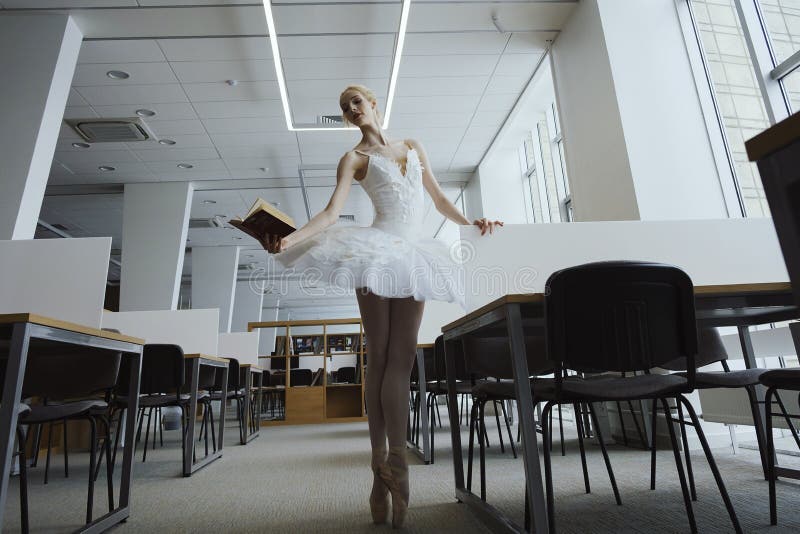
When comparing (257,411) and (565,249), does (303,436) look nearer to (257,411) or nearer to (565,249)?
(257,411)

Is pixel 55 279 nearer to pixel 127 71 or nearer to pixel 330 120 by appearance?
pixel 127 71

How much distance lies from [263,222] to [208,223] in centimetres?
805

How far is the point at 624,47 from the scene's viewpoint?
12.3 feet

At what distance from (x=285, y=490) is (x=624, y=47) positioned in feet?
12.3

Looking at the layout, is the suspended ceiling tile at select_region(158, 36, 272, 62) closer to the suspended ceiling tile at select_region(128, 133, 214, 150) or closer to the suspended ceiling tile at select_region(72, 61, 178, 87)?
the suspended ceiling tile at select_region(72, 61, 178, 87)

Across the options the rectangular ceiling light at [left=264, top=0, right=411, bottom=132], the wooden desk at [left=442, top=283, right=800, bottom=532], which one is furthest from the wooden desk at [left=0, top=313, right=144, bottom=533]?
the rectangular ceiling light at [left=264, top=0, right=411, bottom=132]

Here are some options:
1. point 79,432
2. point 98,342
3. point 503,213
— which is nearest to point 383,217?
point 98,342

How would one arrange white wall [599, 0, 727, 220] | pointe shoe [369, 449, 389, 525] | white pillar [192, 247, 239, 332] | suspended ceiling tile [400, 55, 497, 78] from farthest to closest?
white pillar [192, 247, 239, 332]
suspended ceiling tile [400, 55, 497, 78]
white wall [599, 0, 727, 220]
pointe shoe [369, 449, 389, 525]

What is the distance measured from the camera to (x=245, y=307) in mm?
12984

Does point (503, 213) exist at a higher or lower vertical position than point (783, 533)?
higher

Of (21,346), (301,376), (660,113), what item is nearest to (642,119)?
(660,113)

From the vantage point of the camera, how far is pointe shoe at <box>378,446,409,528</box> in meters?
1.52

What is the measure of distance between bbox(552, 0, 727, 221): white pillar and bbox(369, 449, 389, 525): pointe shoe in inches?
108

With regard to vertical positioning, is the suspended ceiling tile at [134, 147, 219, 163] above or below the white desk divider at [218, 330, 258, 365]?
above
